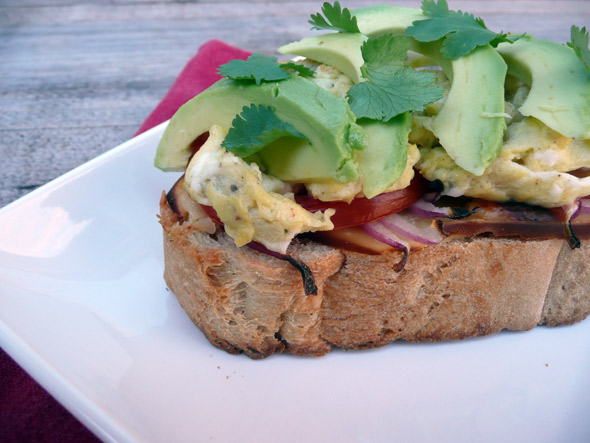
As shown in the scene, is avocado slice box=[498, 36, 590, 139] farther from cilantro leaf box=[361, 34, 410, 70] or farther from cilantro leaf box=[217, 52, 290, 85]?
cilantro leaf box=[217, 52, 290, 85]

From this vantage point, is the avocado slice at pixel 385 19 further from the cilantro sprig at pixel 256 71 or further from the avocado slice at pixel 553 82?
the cilantro sprig at pixel 256 71

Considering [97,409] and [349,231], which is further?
[349,231]

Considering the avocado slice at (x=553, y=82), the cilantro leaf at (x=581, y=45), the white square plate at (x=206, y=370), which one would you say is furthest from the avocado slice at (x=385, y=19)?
the white square plate at (x=206, y=370)

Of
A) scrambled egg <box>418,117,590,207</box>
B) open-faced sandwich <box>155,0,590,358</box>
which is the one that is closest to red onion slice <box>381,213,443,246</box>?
open-faced sandwich <box>155,0,590,358</box>

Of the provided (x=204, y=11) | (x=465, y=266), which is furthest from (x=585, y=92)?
(x=204, y=11)

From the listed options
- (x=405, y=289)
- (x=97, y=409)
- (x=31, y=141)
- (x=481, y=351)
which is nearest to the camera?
(x=97, y=409)

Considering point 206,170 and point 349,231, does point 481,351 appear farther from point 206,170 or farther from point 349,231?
point 206,170
